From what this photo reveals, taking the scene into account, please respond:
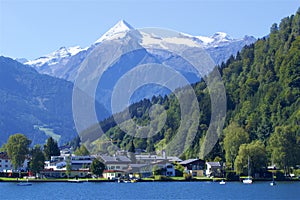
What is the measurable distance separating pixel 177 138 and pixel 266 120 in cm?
2162

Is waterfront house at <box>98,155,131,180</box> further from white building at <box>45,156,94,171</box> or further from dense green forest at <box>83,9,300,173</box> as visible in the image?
dense green forest at <box>83,9,300,173</box>

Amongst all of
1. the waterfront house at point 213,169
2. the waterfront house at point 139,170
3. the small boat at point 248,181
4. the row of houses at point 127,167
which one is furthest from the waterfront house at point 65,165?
the small boat at point 248,181

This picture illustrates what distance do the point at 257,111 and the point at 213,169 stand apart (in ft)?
86.0

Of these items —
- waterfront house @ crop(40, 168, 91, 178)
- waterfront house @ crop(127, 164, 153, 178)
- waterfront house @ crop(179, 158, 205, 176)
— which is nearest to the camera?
waterfront house @ crop(127, 164, 153, 178)

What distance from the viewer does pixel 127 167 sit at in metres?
120

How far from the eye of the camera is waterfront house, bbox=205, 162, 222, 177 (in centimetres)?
10894

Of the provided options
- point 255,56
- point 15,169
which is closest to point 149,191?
point 15,169

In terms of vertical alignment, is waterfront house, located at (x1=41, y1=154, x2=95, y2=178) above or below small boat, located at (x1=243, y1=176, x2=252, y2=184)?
above

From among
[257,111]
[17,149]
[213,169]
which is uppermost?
[257,111]

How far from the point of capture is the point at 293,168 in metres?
107

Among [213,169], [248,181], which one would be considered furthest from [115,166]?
[248,181]

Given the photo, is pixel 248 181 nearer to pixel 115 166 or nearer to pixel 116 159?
pixel 115 166

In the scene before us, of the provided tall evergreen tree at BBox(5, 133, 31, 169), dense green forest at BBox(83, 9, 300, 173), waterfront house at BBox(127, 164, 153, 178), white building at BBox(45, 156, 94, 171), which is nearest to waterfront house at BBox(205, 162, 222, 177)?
dense green forest at BBox(83, 9, 300, 173)

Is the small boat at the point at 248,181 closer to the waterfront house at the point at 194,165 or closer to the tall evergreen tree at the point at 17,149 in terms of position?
the waterfront house at the point at 194,165
